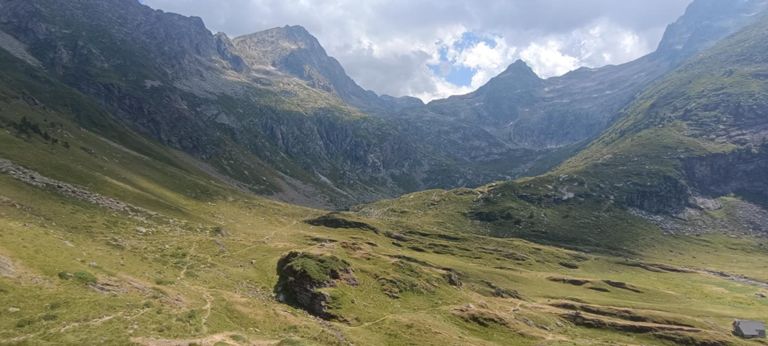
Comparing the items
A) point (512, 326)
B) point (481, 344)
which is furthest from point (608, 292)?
point (481, 344)

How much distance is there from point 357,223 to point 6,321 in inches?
6449

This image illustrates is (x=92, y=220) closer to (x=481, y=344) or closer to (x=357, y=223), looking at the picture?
(x=481, y=344)

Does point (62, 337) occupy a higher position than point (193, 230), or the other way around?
point (62, 337)

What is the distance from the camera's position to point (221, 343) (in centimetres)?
3888

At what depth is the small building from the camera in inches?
3322

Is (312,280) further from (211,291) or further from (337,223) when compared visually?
(337,223)

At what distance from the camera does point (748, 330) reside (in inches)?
3374

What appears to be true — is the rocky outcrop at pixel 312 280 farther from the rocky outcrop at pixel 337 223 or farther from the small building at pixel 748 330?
the rocky outcrop at pixel 337 223

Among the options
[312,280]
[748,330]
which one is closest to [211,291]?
[312,280]

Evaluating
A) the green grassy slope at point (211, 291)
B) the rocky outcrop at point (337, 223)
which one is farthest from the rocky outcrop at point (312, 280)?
the rocky outcrop at point (337, 223)

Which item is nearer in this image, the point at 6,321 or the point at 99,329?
the point at 6,321

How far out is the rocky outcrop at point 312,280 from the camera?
60.6m

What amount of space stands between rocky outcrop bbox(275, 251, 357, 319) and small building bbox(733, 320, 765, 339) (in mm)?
70859

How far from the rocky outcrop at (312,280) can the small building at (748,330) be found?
7086 cm
